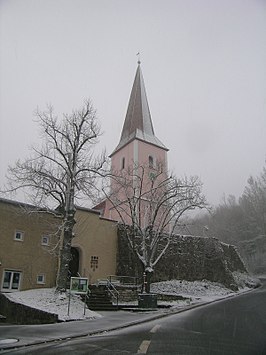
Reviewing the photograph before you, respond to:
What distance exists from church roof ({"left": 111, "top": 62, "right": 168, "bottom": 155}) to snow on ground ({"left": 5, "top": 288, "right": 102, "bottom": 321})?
93.1 ft

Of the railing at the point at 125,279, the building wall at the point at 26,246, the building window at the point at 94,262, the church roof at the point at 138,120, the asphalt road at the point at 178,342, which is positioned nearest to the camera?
the asphalt road at the point at 178,342

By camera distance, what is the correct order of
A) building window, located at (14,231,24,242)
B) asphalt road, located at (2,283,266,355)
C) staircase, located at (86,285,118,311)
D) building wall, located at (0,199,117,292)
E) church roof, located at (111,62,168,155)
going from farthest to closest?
church roof, located at (111,62,168,155) < building window, located at (14,231,24,242) < building wall, located at (0,199,117,292) < staircase, located at (86,285,118,311) < asphalt road, located at (2,283,266,355)

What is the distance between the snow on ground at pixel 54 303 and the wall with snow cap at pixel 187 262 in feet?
27.5

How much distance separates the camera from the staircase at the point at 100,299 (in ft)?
58.3

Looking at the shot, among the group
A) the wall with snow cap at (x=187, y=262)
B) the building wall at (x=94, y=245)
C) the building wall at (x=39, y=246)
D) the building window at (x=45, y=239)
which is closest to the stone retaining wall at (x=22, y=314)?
the building wall at (x=39, y=246)

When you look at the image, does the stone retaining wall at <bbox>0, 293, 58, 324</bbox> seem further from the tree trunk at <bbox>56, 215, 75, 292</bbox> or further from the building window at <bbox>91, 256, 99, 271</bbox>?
the building window at <bbox>91, 256, 99, 271</bbox>

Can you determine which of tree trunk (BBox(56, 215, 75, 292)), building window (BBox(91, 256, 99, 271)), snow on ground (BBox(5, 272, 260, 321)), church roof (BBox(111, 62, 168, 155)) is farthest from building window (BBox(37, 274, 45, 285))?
church roof (BBox(111, 62, 168, 155))

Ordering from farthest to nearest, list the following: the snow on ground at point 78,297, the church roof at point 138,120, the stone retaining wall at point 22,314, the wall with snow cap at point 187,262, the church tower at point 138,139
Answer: the church roof at point 138,120 → the church tower at point 138,139 → the wall with snow cap at point 187,262 → the snow on ground at point 78,297 → the stone retaining wall at point 22,314

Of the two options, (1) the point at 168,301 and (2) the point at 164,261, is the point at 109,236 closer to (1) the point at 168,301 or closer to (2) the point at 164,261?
(2) the point at 164,261

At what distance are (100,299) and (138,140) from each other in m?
26.6

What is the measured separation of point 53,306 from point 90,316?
204cm

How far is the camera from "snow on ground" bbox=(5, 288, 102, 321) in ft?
45.8

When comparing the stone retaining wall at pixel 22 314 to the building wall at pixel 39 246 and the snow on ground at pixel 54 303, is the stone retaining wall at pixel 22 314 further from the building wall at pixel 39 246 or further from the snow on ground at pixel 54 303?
the building wall at pixel 39 246

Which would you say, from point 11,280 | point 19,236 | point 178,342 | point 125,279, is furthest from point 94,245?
point 178,342
